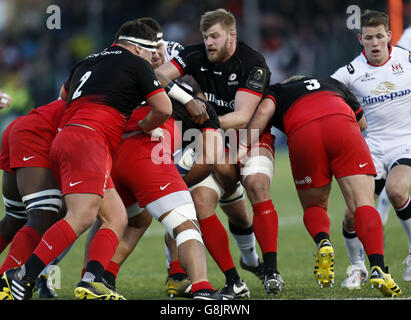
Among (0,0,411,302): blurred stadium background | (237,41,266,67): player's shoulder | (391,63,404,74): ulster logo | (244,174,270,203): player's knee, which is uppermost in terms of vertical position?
(0,0,411,302): blurred stadium background

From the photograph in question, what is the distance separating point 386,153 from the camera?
7.15m

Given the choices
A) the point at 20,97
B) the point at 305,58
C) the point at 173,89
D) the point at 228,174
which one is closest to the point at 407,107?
the point at 228,174

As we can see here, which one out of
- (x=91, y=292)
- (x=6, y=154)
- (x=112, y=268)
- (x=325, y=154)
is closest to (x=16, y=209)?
(x=6, y=154)

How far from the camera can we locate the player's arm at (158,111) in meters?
5.40

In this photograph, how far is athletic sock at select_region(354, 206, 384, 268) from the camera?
5.63 meters

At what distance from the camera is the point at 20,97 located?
22.0m

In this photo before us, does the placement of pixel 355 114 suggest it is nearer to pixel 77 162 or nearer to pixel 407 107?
pixel 407 107

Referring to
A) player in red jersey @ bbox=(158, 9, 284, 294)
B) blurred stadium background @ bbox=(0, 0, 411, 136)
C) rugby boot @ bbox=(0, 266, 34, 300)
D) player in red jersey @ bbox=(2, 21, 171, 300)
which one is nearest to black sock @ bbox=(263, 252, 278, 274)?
player in red jersey @ bbox=(158, 9, 284, 294)

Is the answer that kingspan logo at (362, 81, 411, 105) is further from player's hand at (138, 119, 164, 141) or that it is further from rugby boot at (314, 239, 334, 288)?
player's hand at (138, 119, 164, 141)

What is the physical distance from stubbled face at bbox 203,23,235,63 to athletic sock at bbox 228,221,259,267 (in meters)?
1.63

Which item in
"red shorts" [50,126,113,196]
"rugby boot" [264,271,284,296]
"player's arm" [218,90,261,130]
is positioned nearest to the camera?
"red shorts" [50,126,113,196]

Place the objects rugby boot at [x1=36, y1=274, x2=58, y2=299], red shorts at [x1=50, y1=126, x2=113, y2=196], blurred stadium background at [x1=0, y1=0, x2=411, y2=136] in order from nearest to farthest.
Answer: red shorts at [x1=50, y1=126, x2=113, y2=196], rugby boot at [x1=36, y1=274, x2=58, y2=299], blurred stadium background at [x1=0, y1=0, x2=411, y2=136]

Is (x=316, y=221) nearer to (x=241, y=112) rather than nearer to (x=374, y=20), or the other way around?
(x=241, y=112)

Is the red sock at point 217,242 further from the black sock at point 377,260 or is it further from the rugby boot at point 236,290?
the black sock at point 377,260
